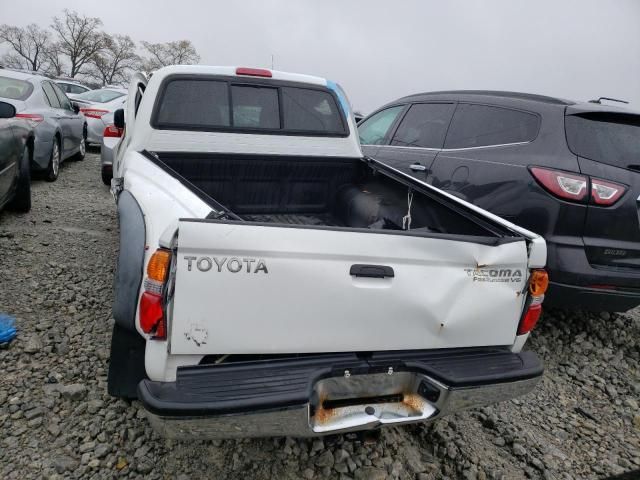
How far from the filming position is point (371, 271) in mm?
1736

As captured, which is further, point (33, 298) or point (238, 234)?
point (33, 298)

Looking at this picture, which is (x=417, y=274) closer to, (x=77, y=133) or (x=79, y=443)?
(x=79, y=443)

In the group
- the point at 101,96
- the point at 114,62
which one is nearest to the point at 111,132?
the point at 101,96

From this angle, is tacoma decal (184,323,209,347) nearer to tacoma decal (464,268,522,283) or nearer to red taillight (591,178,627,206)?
tacoma decal (464,268,522,283)

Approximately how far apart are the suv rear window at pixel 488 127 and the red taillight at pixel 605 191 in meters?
0.63

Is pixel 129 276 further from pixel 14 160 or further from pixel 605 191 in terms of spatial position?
pixel 14 160

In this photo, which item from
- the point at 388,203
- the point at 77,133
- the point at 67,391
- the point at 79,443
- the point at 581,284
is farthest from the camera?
the point at 77,133

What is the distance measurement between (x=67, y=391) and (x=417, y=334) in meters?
1.94

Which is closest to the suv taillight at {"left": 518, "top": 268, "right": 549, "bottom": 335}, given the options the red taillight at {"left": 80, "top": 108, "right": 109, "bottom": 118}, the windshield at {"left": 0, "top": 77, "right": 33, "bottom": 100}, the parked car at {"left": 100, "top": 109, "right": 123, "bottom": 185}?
the parked car at {"left": 100, "top": 109, "right": 123, "bottom": 185}

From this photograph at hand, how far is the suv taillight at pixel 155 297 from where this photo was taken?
5.19ft

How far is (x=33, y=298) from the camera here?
324 cm

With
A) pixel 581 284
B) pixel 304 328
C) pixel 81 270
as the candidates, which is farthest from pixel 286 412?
pixel 81 270

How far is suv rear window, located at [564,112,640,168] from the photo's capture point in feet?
10.2

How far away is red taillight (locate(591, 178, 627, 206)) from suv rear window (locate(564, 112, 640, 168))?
20 cm
